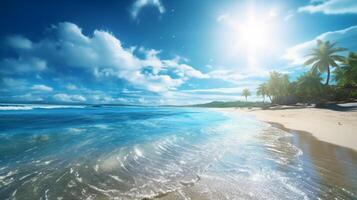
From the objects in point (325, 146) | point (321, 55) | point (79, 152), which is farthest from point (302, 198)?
point (321, 55)

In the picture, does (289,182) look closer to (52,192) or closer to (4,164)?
(52,192)

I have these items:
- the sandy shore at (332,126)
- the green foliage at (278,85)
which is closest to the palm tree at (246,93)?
the green foliage at (278,85)

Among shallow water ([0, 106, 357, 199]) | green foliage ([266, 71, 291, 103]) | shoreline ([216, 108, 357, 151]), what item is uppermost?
green foliage ([266, 71, 291, 103])

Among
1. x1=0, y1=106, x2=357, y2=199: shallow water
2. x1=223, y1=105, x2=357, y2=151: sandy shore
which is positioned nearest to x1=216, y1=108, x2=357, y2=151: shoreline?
x1=223, y1=105, x2=357, y2=151: sandy shore

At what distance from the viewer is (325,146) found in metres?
9.25

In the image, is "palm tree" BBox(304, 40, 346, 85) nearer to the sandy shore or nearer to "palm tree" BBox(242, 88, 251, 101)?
the sandy shore

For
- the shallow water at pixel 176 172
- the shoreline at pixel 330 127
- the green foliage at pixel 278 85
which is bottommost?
the shallow water at pixel 176 172

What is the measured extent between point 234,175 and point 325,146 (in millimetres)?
6964

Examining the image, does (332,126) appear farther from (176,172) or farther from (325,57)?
(325,57)

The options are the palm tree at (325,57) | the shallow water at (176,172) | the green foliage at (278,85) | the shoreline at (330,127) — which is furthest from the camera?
the green foliage at (278,85)

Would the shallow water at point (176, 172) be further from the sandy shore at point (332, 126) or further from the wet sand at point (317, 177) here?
the sandy shore at point (332, 126)

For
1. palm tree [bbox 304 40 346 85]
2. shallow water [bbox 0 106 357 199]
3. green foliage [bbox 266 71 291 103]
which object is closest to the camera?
shallow water [bbox 0 106 357 199]

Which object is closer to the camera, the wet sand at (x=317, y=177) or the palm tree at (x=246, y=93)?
the wet sand at (x=317, y=177)

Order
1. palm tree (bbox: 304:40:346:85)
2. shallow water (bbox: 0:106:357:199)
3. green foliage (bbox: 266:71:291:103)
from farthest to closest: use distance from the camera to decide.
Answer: green foliage (bbox: 266:71:291:103) → palm tree (bbox: 304:40:346:85) → shallow water (bbox: 0:106:357:199)
